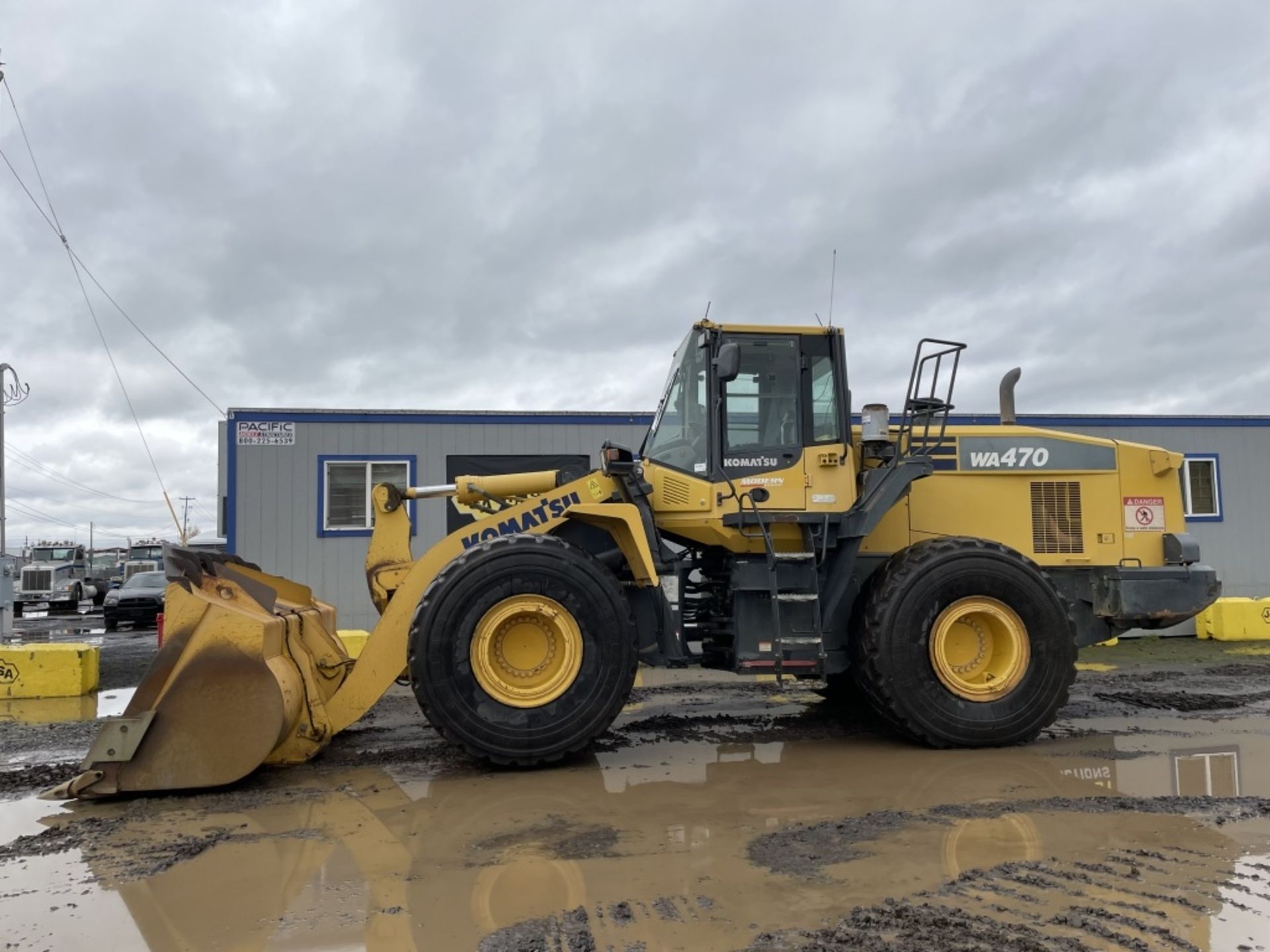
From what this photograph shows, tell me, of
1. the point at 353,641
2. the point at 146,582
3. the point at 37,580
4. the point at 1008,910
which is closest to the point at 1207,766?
the point at 1008,910

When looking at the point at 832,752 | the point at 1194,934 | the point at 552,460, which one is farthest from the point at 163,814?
the point at 552,460

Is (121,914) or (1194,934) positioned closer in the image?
(1194,934)

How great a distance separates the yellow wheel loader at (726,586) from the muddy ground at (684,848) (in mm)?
396

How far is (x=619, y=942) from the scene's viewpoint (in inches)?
133

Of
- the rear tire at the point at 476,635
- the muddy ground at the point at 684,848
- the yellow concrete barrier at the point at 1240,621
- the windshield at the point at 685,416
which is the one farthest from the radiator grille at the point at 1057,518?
the yellow concrete barrier at the point at 1240,621

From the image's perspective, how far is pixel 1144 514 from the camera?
748cm

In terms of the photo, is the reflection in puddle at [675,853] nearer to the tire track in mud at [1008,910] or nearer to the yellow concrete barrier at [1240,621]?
the tire track in mud at [1008,910]

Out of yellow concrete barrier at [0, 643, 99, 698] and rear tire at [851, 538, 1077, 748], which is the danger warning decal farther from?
yellow concrete barrier at [0, 643, 99, 698]

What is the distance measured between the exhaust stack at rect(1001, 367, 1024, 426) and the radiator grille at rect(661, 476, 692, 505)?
2.81 m

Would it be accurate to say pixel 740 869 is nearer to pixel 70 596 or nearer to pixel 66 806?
pixel 66 806

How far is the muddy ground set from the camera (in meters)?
3.49

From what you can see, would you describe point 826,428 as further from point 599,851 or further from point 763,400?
point 599,851

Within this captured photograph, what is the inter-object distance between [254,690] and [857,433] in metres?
4.59

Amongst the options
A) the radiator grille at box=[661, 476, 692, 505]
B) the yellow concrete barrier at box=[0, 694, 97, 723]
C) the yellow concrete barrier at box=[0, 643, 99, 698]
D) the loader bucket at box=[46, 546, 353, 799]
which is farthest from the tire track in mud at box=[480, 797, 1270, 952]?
the yellow concrete barrier at box=[0, 643, 99, 698]
